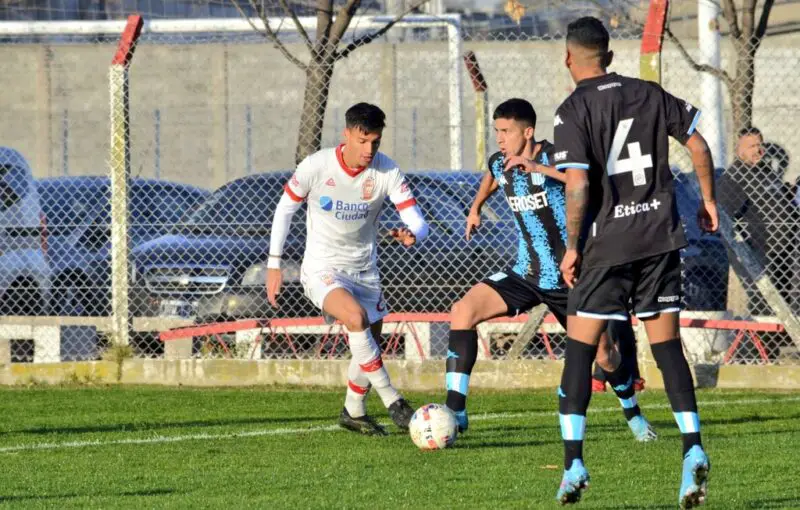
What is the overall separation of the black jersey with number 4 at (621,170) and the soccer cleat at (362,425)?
10.6ft

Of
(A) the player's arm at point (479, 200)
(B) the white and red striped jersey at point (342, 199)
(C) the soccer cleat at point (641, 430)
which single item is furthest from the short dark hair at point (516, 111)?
(C) the soccer cleat at point (641, 430)

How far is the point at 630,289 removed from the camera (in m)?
6.82

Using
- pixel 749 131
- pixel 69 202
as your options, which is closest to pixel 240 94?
pixel 69 202

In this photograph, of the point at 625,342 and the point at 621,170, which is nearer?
the point at 621,170

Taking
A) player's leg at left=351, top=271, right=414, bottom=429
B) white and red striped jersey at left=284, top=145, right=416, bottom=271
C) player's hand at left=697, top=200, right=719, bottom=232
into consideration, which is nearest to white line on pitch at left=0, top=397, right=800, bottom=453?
player's leg at left=351, top=271, right=414, bottom=429

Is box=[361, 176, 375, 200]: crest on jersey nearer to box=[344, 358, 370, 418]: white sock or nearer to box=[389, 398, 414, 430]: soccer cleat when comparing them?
box=[344, 358, 370, 418]: white sock

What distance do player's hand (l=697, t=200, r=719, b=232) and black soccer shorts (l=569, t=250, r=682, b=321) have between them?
295 millimetres

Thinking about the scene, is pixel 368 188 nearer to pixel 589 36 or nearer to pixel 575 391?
pixel 589 36

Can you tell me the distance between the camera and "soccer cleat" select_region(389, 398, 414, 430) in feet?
31.4

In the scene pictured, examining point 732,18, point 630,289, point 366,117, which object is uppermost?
point 732,18

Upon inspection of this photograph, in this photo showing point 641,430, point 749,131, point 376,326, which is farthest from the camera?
point 749,131

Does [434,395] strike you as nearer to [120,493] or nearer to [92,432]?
[92,432]

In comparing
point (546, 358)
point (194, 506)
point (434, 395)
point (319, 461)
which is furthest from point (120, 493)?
point (546, 358)

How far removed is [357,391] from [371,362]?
0.31 meters
